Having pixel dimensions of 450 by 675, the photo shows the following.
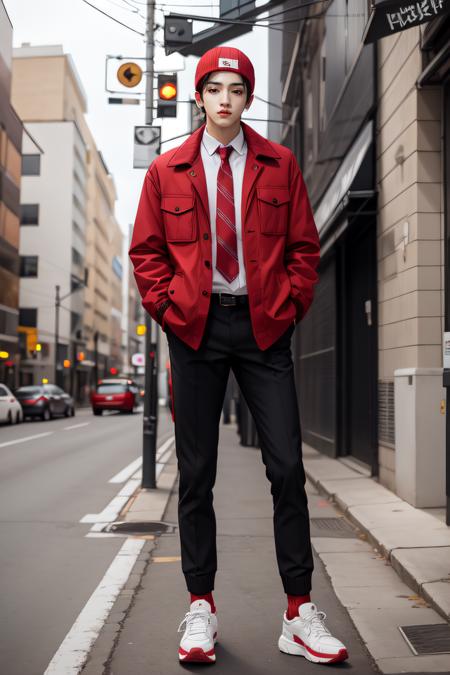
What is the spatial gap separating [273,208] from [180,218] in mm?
372

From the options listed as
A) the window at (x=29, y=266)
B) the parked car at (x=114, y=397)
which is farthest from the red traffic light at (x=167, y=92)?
the window at (x=29, y=266)

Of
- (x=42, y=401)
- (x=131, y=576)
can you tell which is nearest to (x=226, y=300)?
(x=131, y=576)

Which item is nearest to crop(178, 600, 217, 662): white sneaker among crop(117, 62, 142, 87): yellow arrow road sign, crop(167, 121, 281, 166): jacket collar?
crop(167, 121, 281, 166): jacket collar

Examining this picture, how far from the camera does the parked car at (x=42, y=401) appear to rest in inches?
1316

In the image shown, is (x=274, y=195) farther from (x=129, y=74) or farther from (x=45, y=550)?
(x=129, y=74)

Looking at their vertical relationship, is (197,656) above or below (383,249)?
below

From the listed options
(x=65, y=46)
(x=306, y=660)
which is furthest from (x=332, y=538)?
(x=65, y=46)

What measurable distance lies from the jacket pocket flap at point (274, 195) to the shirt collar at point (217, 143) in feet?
0.72

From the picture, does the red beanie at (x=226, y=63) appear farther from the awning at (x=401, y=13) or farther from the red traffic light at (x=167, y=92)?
the red traffic light at (x=167, y=92)

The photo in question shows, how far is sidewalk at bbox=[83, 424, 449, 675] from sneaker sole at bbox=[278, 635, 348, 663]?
0.03 meters

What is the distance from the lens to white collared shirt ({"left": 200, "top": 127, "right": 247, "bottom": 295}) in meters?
3.58

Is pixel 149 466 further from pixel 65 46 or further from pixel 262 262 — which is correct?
pixel 262 262

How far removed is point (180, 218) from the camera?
3.59 m

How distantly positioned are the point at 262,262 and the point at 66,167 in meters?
72.8
